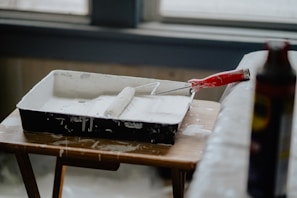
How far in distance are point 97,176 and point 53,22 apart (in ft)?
2.11

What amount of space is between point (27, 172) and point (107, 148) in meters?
0.33

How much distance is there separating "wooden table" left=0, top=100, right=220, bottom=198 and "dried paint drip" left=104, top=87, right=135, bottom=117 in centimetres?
8

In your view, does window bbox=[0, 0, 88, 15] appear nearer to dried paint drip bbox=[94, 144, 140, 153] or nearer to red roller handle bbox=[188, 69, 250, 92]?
red roller handle bbox=[188, 69, 250, 92]

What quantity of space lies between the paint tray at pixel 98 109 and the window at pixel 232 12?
→ 2.35 feet

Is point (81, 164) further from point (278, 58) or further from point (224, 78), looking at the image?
point (278, 58)

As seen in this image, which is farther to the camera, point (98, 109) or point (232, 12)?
point (232, 12)

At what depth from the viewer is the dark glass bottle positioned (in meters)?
0.85

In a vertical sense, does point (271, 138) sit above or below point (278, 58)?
below

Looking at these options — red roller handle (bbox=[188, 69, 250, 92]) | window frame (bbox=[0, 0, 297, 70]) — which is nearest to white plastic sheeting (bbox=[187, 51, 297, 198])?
red roller handle (bbox=[188, 69, 250, 92])

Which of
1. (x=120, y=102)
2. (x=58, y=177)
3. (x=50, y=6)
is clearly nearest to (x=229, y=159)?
(x=120, y=102)

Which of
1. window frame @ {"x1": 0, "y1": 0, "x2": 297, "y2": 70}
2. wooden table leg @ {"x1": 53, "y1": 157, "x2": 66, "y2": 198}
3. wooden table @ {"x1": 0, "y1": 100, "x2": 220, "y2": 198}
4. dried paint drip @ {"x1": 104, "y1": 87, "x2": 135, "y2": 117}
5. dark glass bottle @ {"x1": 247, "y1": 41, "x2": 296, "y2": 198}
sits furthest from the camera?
window frame @ {"x1": 0, "y1": 0, "x2": 297, "y2": 70}

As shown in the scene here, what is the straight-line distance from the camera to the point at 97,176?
2314mm

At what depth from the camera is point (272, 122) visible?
2.81 feet

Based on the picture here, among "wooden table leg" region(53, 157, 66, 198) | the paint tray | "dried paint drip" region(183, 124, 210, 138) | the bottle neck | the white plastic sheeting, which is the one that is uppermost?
the bottle neck
